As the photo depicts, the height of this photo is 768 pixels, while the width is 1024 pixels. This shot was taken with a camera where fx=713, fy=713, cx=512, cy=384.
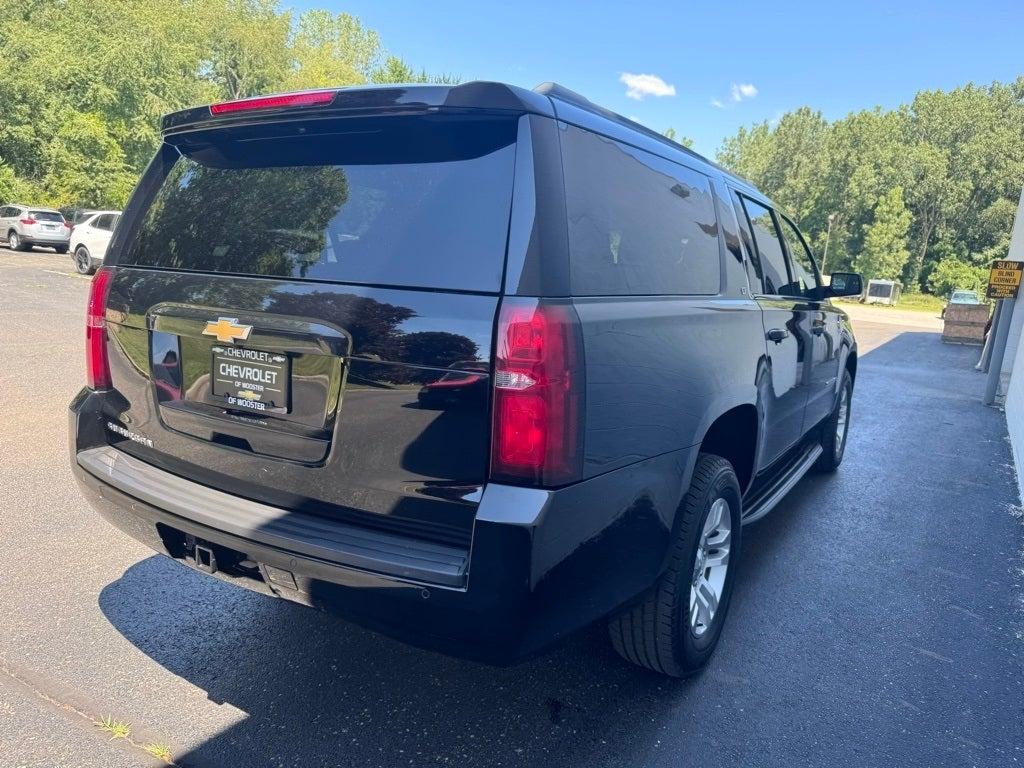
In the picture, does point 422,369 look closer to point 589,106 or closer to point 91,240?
point 589,106

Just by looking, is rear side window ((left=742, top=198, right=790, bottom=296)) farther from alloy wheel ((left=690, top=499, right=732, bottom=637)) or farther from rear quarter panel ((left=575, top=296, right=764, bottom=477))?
alloy wheel ((left=690, top=499, right=732, bottom=637))

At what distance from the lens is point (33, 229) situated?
920 inches

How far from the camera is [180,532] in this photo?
7.54 feet

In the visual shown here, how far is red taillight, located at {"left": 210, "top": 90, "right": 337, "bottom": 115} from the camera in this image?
2.16 m

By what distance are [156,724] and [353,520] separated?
1.06 metres

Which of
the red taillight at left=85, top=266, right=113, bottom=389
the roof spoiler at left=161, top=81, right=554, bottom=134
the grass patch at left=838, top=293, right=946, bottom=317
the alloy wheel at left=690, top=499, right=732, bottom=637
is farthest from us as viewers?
the grass patch at left=838, top=293, right=946, bottom=317

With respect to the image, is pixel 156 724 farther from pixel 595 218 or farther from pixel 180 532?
pixel 595 218

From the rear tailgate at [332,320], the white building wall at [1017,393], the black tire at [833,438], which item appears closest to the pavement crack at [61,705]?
the rear tailgate at [332,320]

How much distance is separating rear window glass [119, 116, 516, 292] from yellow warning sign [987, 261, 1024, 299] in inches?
383

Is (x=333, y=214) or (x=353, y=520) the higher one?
(x=333, y=214)

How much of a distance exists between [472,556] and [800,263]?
3510 mm

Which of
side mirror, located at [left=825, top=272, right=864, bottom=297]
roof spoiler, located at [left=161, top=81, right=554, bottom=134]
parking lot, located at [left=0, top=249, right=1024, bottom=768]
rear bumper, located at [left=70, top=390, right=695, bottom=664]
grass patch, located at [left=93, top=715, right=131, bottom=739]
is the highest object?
roof spoiler, located at [left=161, top=81, right=554, bottom=134]

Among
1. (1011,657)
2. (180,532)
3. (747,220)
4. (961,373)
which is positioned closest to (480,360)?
(180,532)

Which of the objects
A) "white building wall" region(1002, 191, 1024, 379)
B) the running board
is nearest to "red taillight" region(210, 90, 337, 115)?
the running board
